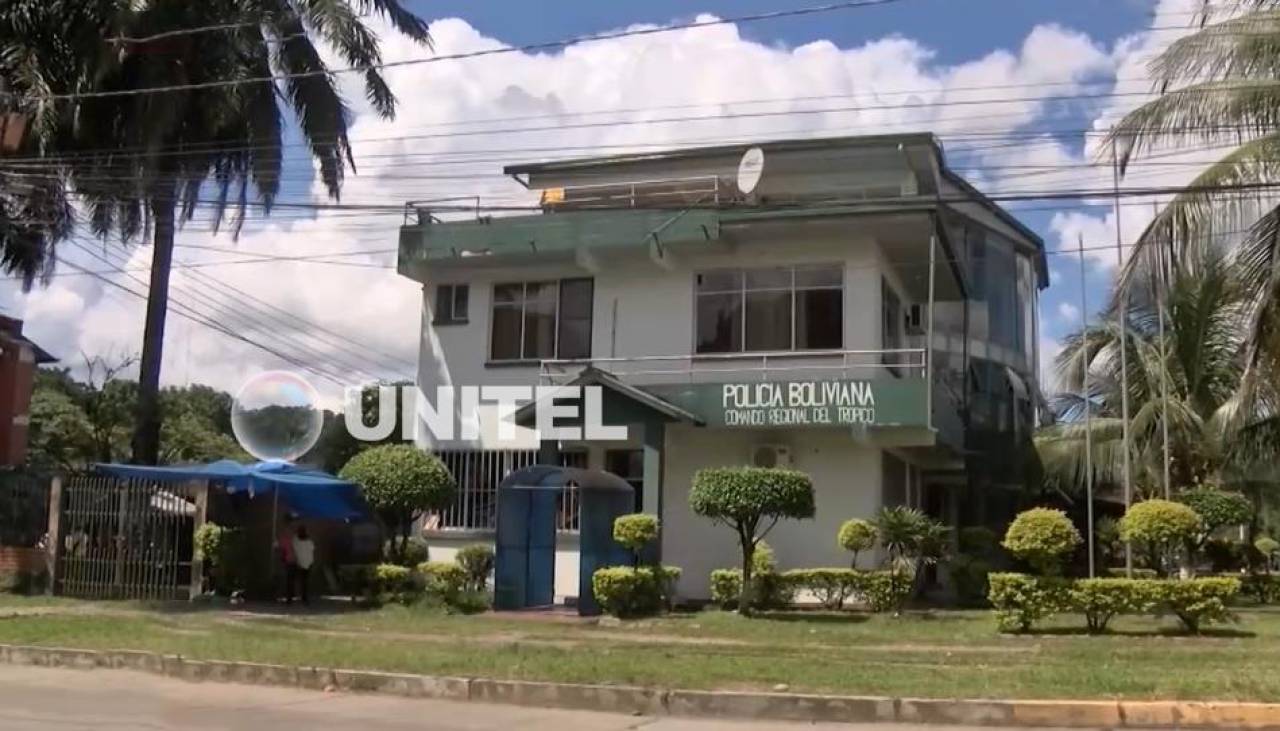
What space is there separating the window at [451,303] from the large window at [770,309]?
5.20 metres

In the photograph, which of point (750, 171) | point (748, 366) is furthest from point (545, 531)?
point (750, 171)

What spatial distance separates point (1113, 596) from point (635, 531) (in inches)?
277

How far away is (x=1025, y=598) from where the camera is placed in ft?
53.2

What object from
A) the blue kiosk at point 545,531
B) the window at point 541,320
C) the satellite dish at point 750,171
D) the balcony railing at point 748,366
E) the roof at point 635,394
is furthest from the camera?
the window at point 541,320

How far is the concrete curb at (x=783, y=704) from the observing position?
9.56 m

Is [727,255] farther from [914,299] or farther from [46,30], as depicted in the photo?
[46,30]

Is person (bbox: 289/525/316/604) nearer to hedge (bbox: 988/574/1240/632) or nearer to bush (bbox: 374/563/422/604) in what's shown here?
bush (bbox: 374/563/422/604)

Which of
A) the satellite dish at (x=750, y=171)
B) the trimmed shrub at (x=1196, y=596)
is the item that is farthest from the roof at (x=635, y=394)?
the trimmed shrub at (x=1196, y=596)

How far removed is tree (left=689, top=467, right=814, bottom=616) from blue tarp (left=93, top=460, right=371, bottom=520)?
6561 mm

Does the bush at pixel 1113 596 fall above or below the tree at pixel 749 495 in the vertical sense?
below

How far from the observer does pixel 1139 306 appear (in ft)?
89.1

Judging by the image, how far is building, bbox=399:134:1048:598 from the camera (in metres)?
21.8

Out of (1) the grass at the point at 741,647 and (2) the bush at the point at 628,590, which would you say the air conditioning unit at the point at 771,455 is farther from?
(1) the grass at the point at 741,647

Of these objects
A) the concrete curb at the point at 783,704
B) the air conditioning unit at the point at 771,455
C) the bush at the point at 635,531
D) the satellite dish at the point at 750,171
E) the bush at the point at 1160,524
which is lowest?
the concrete curb at the point at 783,704
